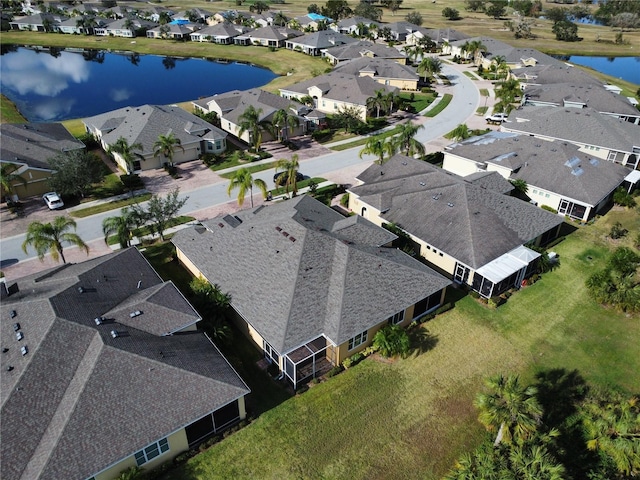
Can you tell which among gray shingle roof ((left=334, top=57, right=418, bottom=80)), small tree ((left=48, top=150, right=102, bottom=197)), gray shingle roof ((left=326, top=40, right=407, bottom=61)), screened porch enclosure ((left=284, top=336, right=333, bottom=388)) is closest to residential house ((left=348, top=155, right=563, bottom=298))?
screened porch enclosure ((left=284, top=336, right=333, bottom=388))

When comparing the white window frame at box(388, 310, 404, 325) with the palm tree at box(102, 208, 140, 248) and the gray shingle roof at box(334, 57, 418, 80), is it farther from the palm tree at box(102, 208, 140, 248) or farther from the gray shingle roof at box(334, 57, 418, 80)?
the gray shingle roof at box(334, 57, 418, 80)

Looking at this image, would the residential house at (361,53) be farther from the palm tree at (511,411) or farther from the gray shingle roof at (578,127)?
the palm tree at (511,411)

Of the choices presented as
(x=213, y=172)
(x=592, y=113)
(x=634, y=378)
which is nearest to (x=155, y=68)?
(x=213, y=172)

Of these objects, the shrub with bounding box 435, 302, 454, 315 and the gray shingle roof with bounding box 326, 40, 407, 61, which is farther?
the gray shingle roof with bounding box 326, 40, 407, 61

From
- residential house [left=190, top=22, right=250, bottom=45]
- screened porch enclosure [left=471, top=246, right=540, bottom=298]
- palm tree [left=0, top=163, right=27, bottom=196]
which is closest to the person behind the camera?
screened porch enclosure [left=471, top=246, right=540, bottom=298]

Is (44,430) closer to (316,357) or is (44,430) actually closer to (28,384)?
(28,384)
